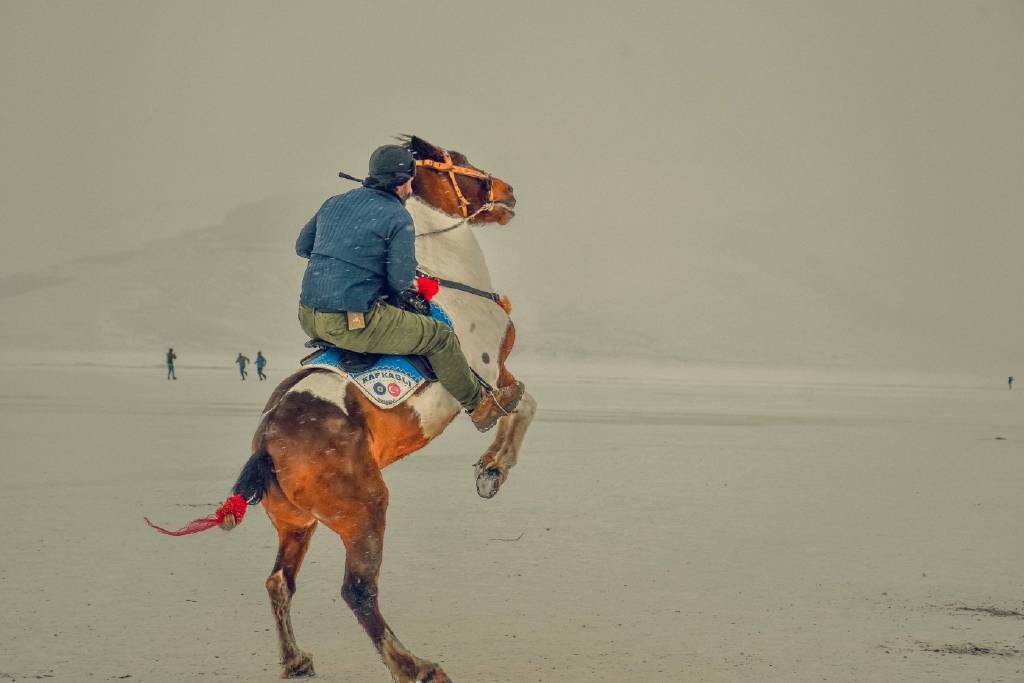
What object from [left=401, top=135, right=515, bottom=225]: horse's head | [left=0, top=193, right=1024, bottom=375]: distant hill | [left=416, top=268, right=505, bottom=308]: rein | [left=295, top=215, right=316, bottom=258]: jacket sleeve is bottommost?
[left=0, top=193, right=1024, bottom=375]: distant hill

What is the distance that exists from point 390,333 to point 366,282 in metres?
0.29

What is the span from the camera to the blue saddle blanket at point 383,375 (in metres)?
5.61

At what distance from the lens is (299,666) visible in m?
5.99

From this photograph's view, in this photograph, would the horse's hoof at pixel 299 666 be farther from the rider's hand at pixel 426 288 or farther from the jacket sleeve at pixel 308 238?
the jacket sleeve at pixel 308 238

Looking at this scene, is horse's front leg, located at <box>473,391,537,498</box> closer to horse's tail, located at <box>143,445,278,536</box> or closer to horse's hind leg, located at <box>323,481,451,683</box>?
horse's hind leg, located at <box>323,481,451,683</box>

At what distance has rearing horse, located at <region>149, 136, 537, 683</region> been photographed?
5.37 m

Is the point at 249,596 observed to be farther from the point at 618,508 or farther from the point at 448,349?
the point at 618,508

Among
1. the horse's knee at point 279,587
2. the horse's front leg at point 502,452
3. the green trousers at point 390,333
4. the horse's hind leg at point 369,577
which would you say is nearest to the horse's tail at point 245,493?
the horse's hind leg at point 369,577

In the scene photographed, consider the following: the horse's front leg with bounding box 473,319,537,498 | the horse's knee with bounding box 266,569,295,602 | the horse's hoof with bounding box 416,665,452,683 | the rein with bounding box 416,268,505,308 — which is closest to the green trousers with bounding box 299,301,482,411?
the rein with bounding box 416,268,505,308

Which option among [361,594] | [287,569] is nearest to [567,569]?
[287,569]

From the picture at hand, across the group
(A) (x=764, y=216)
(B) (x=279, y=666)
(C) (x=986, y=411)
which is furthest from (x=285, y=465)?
(A) (x=764, y=216)

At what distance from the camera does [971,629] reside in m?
7.29

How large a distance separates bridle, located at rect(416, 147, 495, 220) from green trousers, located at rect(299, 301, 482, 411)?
103 cm

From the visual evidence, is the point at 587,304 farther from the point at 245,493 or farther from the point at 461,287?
the point at 245,493
